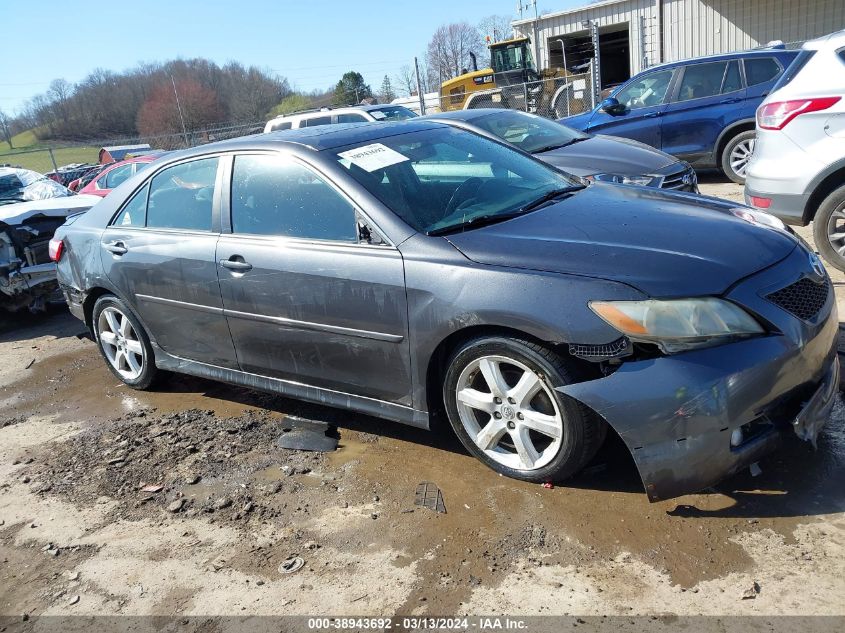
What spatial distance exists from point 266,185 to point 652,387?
235cm

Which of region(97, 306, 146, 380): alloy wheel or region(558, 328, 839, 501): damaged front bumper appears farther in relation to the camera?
region(97, 306, 146, 380): alloy wheel

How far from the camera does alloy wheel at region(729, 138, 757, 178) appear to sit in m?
9.87

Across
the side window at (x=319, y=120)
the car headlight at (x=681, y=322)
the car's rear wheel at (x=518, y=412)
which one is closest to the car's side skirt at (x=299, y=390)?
the car's rear wheel at (x=518, y=412)

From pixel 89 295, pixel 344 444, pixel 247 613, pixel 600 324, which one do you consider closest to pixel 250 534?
pixel 247 613

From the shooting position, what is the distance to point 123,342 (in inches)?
200

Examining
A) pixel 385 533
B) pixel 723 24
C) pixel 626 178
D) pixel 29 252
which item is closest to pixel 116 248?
pixel 385 533

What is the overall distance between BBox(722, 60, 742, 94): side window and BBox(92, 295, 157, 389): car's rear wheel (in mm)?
8691

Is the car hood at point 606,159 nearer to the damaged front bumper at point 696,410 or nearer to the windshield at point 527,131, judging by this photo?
the windshield at point 527,131

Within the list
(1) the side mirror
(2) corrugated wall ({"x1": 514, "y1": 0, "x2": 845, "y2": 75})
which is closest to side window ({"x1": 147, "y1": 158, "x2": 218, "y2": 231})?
(1) the side mirror

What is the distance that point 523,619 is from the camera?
2.48 metres

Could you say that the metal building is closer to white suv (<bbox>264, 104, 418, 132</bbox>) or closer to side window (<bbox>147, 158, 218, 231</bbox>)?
white suv (<bbox>264, 104, 418, 132</bbox>)

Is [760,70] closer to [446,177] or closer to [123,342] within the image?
[446,177]

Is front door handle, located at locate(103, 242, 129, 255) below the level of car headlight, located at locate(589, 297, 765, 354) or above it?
above

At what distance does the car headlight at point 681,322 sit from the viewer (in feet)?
8.98
